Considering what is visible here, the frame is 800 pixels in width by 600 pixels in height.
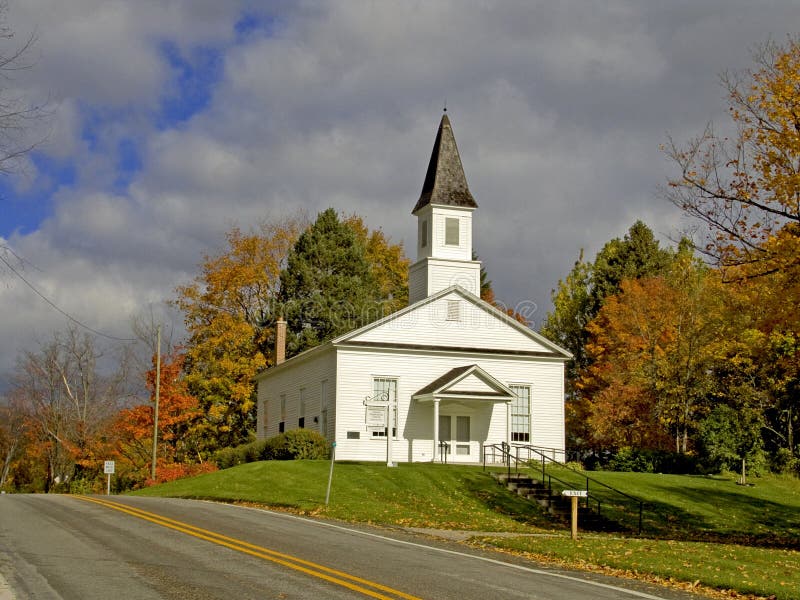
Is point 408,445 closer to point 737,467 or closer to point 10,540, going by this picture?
point 737,467

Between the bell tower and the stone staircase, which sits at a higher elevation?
the bell tower

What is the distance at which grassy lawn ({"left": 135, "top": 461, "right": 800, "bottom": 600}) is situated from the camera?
16000 millimetres

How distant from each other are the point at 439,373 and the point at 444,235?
6.56 metres

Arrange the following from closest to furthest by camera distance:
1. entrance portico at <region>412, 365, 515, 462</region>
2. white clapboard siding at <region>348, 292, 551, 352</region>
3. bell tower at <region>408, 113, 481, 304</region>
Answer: entrance portico at <region>412, 365, 515, 462</region> < white clapboard siding at <region>348, 292, 551, 352</region> < bell tower at <region>408, 113, 481, 304</region>

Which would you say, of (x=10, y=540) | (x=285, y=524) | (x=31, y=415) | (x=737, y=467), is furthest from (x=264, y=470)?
(x=31, y=415)

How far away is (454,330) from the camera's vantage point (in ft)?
135

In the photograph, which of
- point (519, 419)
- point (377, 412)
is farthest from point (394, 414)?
point (519, 419)

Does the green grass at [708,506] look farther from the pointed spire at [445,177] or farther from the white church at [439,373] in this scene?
the pointed spire at [445,177]

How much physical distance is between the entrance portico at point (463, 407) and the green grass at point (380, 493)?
3038 mm

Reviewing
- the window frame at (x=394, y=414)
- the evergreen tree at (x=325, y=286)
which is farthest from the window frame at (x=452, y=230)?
the evergreen tree at (x=325, y=286)

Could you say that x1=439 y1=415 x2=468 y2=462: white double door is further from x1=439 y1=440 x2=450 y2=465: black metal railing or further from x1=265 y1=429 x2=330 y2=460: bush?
x1=265 y1=429 x2=330 y2=460: bush

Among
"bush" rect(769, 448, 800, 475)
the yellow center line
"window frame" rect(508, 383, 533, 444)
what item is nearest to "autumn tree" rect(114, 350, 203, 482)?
"window frame" rect(508, 383, 533, 444)

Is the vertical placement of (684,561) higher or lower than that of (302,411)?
lower

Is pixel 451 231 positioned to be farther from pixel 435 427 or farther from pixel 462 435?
pixel 435 427
